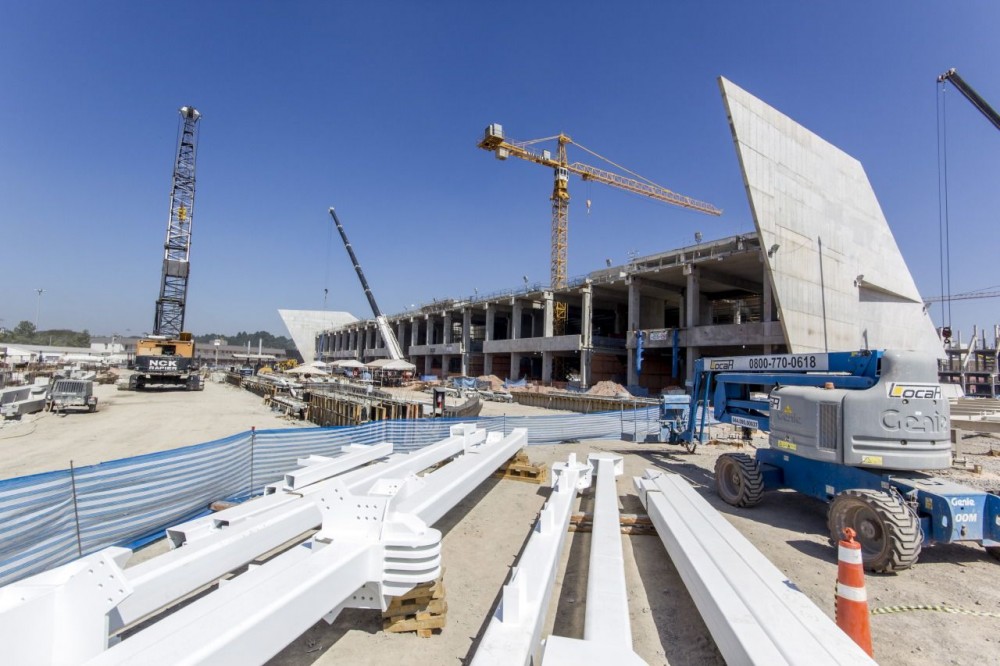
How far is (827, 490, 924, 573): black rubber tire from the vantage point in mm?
5387

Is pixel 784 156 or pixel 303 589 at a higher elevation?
pixel 784 156

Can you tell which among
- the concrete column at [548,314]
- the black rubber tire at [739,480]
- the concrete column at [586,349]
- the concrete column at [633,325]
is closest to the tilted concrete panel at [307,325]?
the concrete column at [548,314]

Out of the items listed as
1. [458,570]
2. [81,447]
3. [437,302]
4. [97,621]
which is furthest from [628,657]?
[437,302]

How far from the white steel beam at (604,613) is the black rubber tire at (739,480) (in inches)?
121

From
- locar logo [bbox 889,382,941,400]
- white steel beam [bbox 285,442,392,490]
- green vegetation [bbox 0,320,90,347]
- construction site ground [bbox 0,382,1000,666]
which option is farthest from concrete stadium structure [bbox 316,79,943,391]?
green vegetation [bbox 0,320,90,347]

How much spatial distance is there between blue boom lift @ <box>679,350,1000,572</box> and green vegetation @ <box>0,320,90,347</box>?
540 feet

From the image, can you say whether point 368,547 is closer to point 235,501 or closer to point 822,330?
point 235,501

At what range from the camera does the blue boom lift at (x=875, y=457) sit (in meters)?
5.61

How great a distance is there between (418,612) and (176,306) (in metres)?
48.1

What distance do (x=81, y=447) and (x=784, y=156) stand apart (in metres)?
32.7

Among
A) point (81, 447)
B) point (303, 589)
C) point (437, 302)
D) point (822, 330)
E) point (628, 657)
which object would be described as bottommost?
point (81, 447)

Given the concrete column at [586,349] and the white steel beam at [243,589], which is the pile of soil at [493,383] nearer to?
the concrete column at [586,349]

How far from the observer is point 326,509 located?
3.38 m

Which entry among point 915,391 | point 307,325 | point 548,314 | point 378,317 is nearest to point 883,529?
point 915,391
